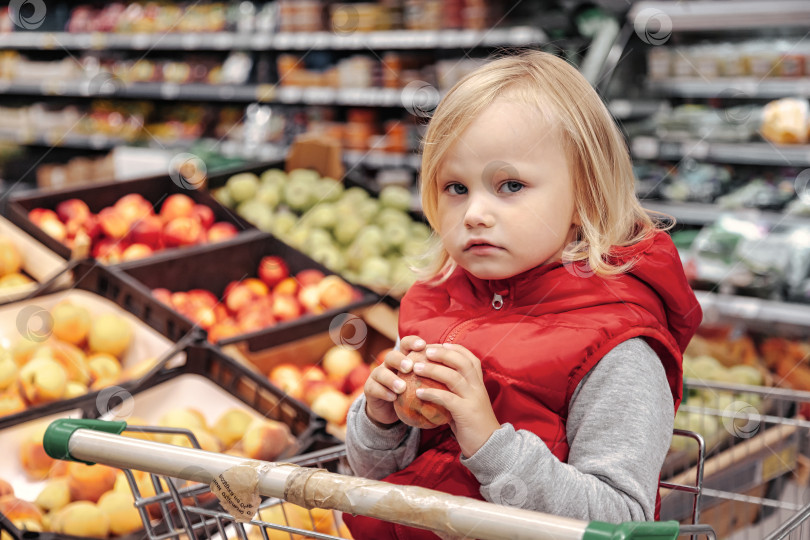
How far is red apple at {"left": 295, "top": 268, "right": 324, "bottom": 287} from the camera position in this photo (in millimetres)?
2477

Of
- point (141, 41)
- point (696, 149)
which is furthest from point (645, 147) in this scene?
point (141, 41)

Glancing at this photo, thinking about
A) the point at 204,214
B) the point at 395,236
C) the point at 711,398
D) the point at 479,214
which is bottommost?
the point at 479,214

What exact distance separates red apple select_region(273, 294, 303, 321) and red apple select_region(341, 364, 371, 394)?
36cm

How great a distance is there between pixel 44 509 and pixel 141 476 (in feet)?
0.71

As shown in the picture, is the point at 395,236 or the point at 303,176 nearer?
the point at 395,236

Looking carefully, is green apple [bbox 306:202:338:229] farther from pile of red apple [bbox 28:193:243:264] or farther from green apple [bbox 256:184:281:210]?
pile of red apple [bbox 28:193:243:264]

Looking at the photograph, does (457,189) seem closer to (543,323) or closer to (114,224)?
(543,323)

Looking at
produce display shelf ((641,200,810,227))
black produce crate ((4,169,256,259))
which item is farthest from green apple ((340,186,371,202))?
produce display shelf ((641,200,810,227))

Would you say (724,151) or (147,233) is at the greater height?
(724,151)

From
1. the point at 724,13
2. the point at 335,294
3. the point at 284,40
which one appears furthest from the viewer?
the point at 284,40

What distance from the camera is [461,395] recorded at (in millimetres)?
871

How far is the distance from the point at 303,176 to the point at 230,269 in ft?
2.41

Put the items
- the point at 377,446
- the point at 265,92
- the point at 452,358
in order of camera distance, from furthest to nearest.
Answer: the point at 265,92 → the point at 377,446 → the point at 452,358

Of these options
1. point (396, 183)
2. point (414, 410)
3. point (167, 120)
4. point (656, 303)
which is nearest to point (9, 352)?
point (414, 410)
